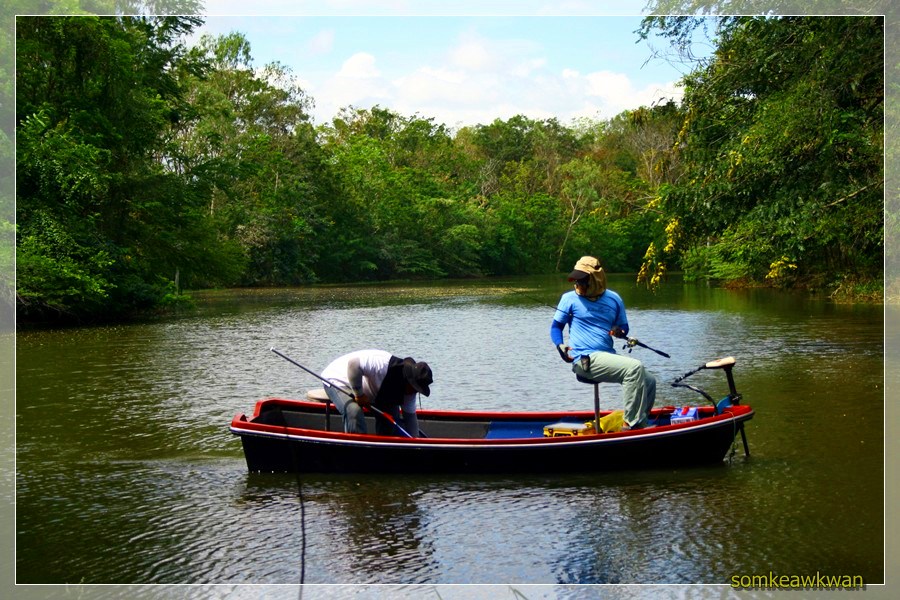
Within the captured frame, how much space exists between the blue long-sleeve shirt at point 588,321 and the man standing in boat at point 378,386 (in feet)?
4.62

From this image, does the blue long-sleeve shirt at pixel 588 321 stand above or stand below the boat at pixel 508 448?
above

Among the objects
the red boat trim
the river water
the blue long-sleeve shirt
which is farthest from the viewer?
the blue long-sleeve shirt

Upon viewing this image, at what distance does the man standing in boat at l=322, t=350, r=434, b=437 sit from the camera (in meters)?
9.02

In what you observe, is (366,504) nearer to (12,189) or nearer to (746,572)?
(746,572)

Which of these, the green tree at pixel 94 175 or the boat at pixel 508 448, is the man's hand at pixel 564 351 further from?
the green tree at pixel 94 175

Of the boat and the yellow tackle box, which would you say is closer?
the boat

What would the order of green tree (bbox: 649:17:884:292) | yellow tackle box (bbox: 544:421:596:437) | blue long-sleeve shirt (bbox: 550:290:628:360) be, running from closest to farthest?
blue long-sleeve shirt (bbox: 550:290:628:360), yellow tackle box (bbox: 544:421:596:437), green tree (bbox: 649:17:884:292)

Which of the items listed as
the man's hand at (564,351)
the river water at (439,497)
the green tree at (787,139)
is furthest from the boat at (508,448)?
the green tree at (787,139)

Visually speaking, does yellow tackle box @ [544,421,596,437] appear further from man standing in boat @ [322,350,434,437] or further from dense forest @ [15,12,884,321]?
dense forest @ [15,12,884,321]

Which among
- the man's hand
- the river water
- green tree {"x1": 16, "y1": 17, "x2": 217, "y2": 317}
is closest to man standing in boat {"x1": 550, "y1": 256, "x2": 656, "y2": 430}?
the man's hand

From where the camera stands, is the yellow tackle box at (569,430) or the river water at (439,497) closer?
the river water at (439,497)

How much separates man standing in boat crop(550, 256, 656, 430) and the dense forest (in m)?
8.42

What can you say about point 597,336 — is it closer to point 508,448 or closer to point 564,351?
point 564,351

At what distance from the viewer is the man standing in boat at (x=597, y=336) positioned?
9.05 meters
